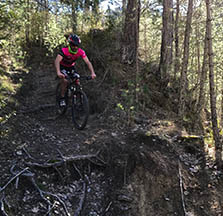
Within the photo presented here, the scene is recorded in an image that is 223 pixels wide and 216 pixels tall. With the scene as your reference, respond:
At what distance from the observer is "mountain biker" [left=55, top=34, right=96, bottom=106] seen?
5980 mm

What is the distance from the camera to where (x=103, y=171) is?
4.93 meters

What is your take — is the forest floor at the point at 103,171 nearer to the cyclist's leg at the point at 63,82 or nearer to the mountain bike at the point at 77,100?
the mountain bike at the point at 77,100

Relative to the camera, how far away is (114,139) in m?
5.75

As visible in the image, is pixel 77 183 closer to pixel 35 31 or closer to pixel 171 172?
pixel 171 172

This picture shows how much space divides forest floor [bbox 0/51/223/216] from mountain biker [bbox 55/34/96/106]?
135 cm

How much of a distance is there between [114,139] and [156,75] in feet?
18.0

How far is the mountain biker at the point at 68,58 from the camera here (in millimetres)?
5980

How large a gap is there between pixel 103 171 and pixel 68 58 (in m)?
3.30

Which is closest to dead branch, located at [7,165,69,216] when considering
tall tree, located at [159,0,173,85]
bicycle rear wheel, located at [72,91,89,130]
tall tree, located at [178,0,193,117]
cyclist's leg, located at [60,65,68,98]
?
bicycle rear wheel, located at [72,91,89,130]

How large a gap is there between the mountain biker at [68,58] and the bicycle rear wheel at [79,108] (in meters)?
0.54

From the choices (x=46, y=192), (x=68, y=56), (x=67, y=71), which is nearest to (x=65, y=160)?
(x=46, y=192)

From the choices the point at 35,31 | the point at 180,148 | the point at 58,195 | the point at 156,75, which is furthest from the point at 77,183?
the point at 35,31

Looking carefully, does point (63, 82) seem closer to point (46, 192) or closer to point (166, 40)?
point (46, 192)

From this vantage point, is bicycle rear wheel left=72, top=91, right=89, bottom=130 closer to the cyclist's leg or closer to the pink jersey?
the cyclist's leg
